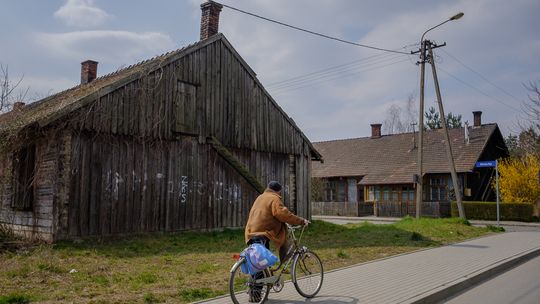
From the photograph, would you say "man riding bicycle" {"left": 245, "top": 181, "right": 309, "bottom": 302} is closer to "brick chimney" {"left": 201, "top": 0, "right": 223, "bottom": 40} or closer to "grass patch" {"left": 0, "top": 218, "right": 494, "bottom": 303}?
"grass patch" {"left": 0, "top": 218, "right": 494, "bottom": 303}

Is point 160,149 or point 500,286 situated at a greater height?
point 160,149

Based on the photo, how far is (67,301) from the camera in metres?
6.84

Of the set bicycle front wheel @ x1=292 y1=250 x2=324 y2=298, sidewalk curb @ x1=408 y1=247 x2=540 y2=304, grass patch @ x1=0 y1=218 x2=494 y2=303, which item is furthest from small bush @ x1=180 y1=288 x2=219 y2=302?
sidewalk curb @ x1=408 y1=247 x2=540 y2=304

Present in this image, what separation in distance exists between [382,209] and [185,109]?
23.6 m

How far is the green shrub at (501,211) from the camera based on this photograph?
3034 centimetres

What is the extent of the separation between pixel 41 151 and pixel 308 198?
11.5m

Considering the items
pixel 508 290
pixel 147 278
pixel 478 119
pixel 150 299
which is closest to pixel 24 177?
pixel 147 278

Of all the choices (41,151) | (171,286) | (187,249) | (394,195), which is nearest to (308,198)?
(187,249)

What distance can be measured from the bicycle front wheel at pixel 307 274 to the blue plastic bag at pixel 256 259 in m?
0.78

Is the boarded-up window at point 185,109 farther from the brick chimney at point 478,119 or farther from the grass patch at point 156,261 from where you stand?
the brick chimney at point 478,119

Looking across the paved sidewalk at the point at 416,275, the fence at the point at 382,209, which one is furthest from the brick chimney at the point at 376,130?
the paved sidewalk at the point at 416,275

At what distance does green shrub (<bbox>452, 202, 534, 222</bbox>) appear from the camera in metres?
30.3

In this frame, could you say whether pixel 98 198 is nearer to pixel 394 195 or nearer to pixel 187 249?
pixel 187 249

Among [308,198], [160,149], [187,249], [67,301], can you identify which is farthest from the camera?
[308,198]
